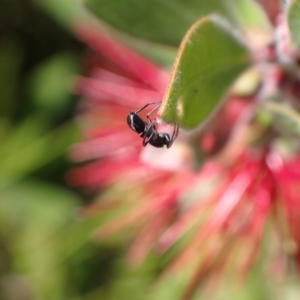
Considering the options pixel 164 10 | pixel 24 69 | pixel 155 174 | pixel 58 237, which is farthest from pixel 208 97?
pixel 24 69

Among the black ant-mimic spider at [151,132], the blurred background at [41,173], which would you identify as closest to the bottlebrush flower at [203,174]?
the black ant-mimic spider at [151,132]

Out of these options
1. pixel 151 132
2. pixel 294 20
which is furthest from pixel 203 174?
pixel 294 20

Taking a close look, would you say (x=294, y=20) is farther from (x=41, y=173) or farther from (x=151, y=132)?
(x=41, y=173)

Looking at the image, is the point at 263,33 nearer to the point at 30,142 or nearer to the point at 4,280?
the point at 30,142

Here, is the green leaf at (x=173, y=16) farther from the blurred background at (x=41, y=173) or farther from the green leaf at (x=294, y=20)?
the blurred background at (x=41, y=173)

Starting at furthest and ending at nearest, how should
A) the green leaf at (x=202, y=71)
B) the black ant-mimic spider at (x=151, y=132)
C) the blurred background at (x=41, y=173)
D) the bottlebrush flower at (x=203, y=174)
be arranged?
the blurred background at (x=41, y=173), the bottlebrush flower at (x=203, y=174), the black ant-mimic spider at (x=151, y=132), the green leaf at (x=202, y=71)

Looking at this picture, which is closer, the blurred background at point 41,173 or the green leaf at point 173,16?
the green leaf at point 173,16
